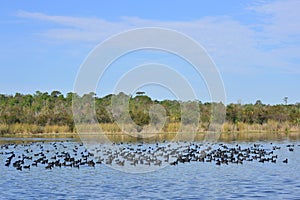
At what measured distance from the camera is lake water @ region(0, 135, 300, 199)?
658 inches

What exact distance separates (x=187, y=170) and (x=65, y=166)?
223 inches

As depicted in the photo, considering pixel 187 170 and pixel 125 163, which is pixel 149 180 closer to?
pixel 187 170

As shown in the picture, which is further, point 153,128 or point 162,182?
point 153,128

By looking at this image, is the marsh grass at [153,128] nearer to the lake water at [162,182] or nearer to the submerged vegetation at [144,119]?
the submerged vegetation at [144,119]

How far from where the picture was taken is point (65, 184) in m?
19.0

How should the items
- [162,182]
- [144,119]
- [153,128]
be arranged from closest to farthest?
1. [162,182]
2. [144,119]
3. [153,128]

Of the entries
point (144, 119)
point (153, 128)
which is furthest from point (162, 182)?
point (153, 128)

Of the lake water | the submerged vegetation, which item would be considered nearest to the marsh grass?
the submerged vegetation

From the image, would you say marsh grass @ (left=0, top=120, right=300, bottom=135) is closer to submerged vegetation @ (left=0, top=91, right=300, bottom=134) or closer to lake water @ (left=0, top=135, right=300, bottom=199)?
submerged vegetation @ (left=0, top=91, right=300, bottom=134)

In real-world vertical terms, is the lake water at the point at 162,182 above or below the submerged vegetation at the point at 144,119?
below

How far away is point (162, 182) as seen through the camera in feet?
63.5

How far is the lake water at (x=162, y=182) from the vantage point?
16.7 m

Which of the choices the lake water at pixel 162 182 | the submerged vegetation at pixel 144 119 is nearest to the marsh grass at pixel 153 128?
the submerged vegetation at pixel 144 119

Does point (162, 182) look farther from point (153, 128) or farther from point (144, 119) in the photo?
point (153, 128)
